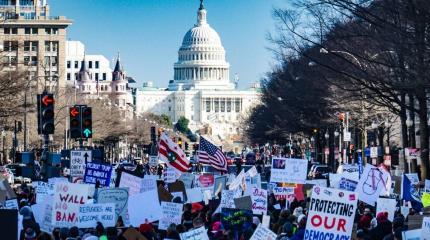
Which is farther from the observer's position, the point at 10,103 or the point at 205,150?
the point at 10,103

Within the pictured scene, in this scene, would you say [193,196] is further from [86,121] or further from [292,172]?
[86,121]

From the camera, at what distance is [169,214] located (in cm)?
2588

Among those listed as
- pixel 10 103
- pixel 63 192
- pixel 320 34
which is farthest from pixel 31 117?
pixel 63 192

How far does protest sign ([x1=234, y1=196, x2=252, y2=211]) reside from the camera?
28141mm

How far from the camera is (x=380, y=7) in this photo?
38312 millimetres

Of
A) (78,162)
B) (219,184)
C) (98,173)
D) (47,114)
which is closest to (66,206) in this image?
(98,173)

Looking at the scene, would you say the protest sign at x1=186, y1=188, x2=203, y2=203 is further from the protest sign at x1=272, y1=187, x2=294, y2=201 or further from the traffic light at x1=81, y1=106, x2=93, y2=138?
the traffic light at x1=81, y1=106, x2=93, y2=138

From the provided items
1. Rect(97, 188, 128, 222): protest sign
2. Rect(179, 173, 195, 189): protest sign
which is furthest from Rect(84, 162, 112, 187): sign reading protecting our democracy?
Rect(179, 173, 195, 189): protest sign

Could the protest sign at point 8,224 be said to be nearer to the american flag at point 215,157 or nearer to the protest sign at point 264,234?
the protest sign at point 264,234

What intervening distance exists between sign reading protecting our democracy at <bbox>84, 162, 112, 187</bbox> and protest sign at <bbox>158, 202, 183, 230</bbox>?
5.78m

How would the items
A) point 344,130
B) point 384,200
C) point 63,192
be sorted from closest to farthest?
1. point 63,192
2. point 384,200
3. point 344,130

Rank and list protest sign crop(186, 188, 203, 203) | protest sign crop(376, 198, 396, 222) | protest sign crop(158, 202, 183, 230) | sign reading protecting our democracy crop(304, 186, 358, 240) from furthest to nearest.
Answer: protest sign crop(186, 188, 203, 203)
protest sign crop(376, 198, 396, 222)
protest sign crop(158, 202, 183, 230)
sign reading protecting our democracy crop(304, 186, 358, 240)

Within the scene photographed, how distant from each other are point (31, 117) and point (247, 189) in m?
68.8

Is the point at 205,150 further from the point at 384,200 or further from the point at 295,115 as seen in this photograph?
the point at 295,115
